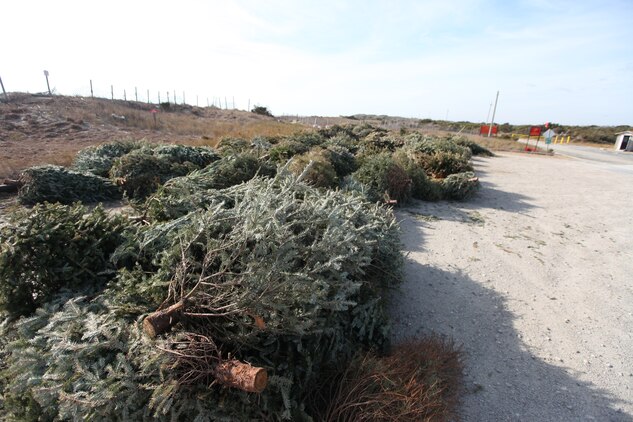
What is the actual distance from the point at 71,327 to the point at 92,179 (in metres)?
6.05

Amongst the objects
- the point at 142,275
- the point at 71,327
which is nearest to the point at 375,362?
the point at 142,275

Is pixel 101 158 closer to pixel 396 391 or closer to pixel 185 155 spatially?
pixel 185 155

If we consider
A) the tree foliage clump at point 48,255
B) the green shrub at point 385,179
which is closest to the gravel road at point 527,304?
the green shrub at point 385,179

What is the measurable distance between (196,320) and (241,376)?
505mm

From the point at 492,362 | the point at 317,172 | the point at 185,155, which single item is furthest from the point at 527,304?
the point at 185,155

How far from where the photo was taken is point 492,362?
2.91 m

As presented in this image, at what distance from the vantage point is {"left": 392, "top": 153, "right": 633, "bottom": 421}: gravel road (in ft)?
8.55

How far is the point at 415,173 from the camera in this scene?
8.04 metres

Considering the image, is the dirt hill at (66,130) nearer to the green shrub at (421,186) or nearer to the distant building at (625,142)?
the green shrub at (421,186)

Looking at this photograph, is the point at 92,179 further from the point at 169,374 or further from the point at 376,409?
the point at 376,409

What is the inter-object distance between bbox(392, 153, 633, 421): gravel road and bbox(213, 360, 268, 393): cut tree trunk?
69.1 inches

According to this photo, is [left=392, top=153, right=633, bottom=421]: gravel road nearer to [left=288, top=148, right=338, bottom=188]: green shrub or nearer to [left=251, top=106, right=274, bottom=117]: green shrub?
[left=288, top=148, right=338, bottom=188]: green shrub

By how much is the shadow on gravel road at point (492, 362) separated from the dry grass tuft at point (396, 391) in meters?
0.32

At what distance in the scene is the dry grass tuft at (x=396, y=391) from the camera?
1.95m
